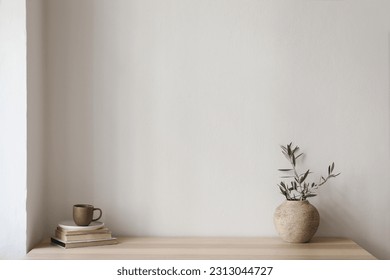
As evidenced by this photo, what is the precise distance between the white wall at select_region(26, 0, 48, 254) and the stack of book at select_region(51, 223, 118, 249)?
109mm

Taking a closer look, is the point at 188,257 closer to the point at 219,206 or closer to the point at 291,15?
the point at 219,206

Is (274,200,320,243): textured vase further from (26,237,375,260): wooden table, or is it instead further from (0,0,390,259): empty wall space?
(0,0,390,259): empty wall space

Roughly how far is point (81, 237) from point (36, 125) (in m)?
0.49

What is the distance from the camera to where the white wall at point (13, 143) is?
253 cm

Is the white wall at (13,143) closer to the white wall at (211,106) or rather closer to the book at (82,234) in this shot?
the book at (82,234)

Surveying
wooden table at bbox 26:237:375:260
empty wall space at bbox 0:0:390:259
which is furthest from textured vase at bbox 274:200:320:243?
empty wall space at bbox 0:0:390:259

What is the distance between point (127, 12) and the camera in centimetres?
282

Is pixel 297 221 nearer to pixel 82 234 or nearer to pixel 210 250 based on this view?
pixel 210 250

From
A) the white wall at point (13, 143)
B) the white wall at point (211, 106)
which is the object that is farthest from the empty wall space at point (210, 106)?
the white wall at point (13, 143)

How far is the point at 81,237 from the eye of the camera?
2592 millimetres

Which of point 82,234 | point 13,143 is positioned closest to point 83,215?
point 82,234

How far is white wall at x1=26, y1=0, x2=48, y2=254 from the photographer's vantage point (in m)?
2.57

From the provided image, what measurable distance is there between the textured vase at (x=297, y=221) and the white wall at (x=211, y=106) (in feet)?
0.48
